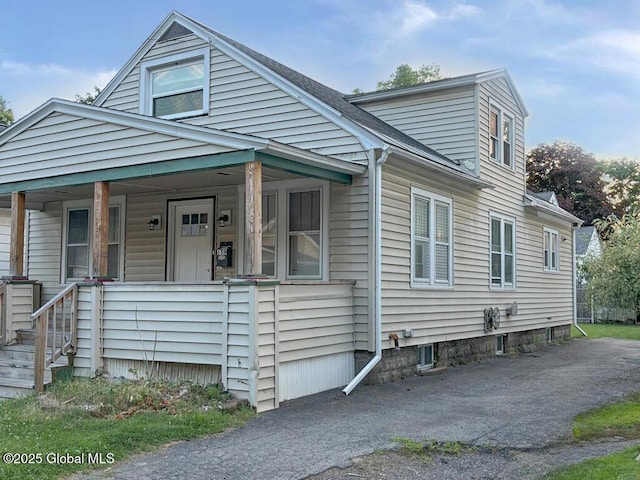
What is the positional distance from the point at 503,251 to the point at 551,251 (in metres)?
4.15

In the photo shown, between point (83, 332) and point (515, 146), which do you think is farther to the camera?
point (515, 146)

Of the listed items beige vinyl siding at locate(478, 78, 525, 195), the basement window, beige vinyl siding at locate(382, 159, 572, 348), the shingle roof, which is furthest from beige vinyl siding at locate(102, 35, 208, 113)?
the basement window

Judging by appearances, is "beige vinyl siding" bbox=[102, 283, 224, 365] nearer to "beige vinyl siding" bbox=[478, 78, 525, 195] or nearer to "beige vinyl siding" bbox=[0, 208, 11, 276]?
"beige vinyl siding" bbox=[0, 208, 11, 276]

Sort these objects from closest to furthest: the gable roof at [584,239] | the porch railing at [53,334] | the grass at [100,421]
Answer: the grass at [100,421] < the porch railing at [53,334] < the gable roof at [584,239]

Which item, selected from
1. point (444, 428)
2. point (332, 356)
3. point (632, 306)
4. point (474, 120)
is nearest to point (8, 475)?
point (444, 428)

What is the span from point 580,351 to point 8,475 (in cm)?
1377

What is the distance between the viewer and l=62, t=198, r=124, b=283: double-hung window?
12398 mm

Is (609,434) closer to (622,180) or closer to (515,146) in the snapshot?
(515,146)

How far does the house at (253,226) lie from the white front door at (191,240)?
0.09 ft

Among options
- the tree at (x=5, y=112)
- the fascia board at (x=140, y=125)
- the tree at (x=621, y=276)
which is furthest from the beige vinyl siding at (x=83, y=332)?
the tree at (x=5, y=112)

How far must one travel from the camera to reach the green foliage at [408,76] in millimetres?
38344

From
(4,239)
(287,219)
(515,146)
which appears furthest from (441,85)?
(4,239)

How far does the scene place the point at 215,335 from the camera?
26.7 feet

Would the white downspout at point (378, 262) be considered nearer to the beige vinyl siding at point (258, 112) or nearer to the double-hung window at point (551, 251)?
the beige vinyl siding at point (258, 112)
